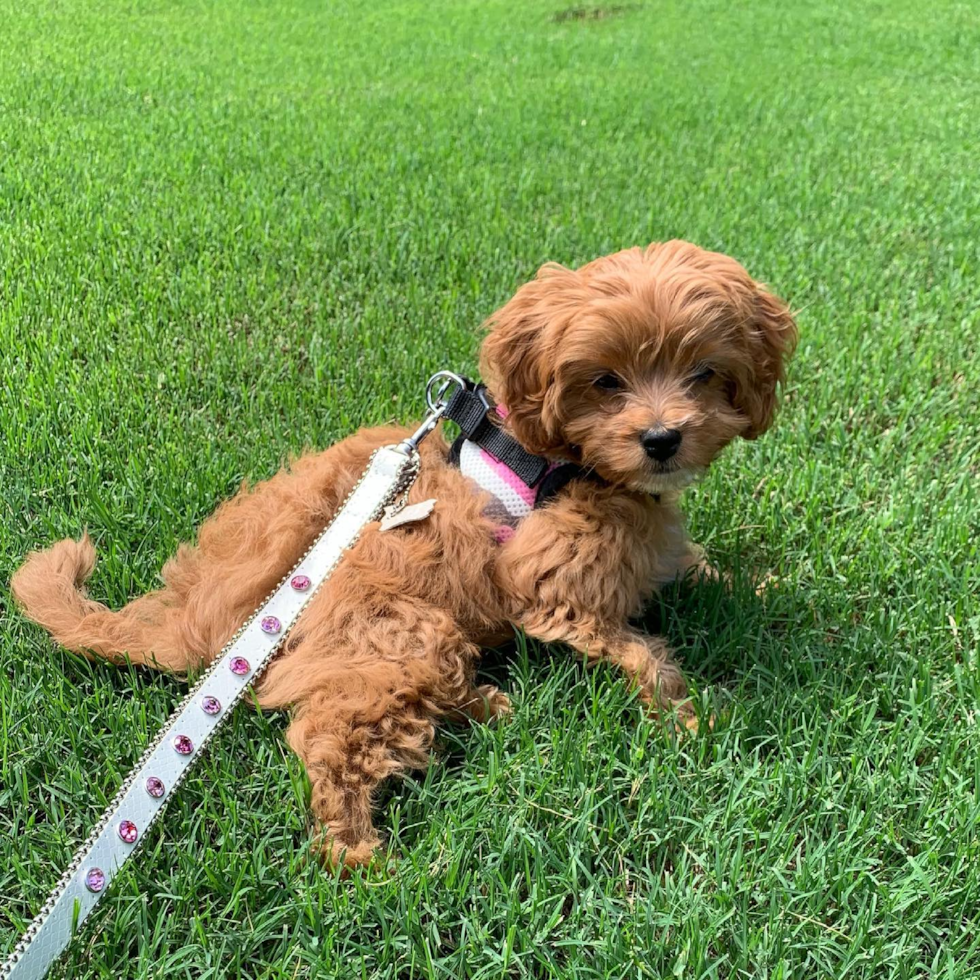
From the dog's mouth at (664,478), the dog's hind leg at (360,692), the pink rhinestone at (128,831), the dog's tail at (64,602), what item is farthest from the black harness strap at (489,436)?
the pink rhinestone at (128,831)

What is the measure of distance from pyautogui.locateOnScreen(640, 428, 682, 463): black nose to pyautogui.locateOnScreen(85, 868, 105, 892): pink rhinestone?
5.41 ft

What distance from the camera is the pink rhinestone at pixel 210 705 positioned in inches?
79.0

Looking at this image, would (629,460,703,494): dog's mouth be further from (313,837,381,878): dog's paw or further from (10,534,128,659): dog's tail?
(10,534,128,659): dog's tail

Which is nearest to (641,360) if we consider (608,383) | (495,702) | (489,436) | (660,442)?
(608,383)

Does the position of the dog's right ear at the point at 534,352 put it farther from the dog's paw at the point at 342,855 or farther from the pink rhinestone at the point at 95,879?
the pink rhinestone at the point at 95,879

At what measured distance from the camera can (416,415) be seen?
12.3 ft

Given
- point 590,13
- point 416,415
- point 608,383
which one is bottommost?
point 416,415

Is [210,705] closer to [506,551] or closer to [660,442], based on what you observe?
[506,551]

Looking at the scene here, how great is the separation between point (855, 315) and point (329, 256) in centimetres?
321

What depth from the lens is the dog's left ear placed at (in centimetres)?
237

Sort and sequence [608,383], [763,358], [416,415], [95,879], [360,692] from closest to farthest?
[95,879] < [360,692] < [608,383] < [763,358] < [416,415]

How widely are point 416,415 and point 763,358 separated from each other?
1.78 meters

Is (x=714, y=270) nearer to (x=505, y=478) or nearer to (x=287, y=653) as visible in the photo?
(x=505, y=478)

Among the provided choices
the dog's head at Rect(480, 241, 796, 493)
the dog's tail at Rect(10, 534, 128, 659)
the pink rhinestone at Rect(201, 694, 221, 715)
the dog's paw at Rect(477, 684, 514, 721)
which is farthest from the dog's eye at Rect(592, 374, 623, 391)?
the dog's tail at Rect(10, 534, 128, 659)
